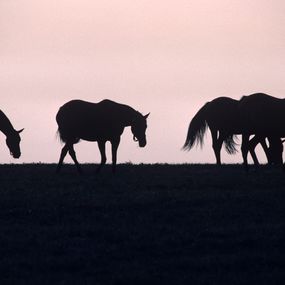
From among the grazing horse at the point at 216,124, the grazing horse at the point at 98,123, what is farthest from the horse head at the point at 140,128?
the grazing horse at the point at 216,124

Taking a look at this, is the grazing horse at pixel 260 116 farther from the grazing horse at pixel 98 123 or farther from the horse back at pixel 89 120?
the horse back at pixel 89 120

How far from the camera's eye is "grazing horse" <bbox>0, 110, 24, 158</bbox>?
3353 cm

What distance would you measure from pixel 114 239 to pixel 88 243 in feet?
1.85

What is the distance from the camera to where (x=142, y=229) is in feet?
64.6

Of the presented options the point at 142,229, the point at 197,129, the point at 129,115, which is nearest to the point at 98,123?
the point at 129,115

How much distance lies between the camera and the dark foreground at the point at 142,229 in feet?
54.0

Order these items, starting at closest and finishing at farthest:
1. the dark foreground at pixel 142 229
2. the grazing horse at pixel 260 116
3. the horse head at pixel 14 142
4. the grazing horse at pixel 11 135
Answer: the dark foreground at pixel 142 229
the grazing horse at pixel 260 116
the grazing horse at pixel 11 135
the horse head at pixel 14 142

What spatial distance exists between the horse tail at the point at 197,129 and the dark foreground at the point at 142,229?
16.9 feet

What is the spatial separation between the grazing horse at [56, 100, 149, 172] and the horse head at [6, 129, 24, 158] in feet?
13.2

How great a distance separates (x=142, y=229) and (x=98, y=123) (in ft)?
38.0

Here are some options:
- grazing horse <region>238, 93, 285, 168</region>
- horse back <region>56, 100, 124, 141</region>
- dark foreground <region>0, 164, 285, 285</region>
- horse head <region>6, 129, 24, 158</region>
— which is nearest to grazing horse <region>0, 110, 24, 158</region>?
horse head <region>6, 129, 24, 158</region>

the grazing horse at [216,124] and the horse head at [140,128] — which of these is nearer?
the horse head at [140,128]


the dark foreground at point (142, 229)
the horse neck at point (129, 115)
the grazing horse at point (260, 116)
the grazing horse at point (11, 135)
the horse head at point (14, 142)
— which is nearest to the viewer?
the dark foreground at point (142, 229)

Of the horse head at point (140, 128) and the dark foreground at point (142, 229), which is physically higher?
the horse head at point (140, 128)
